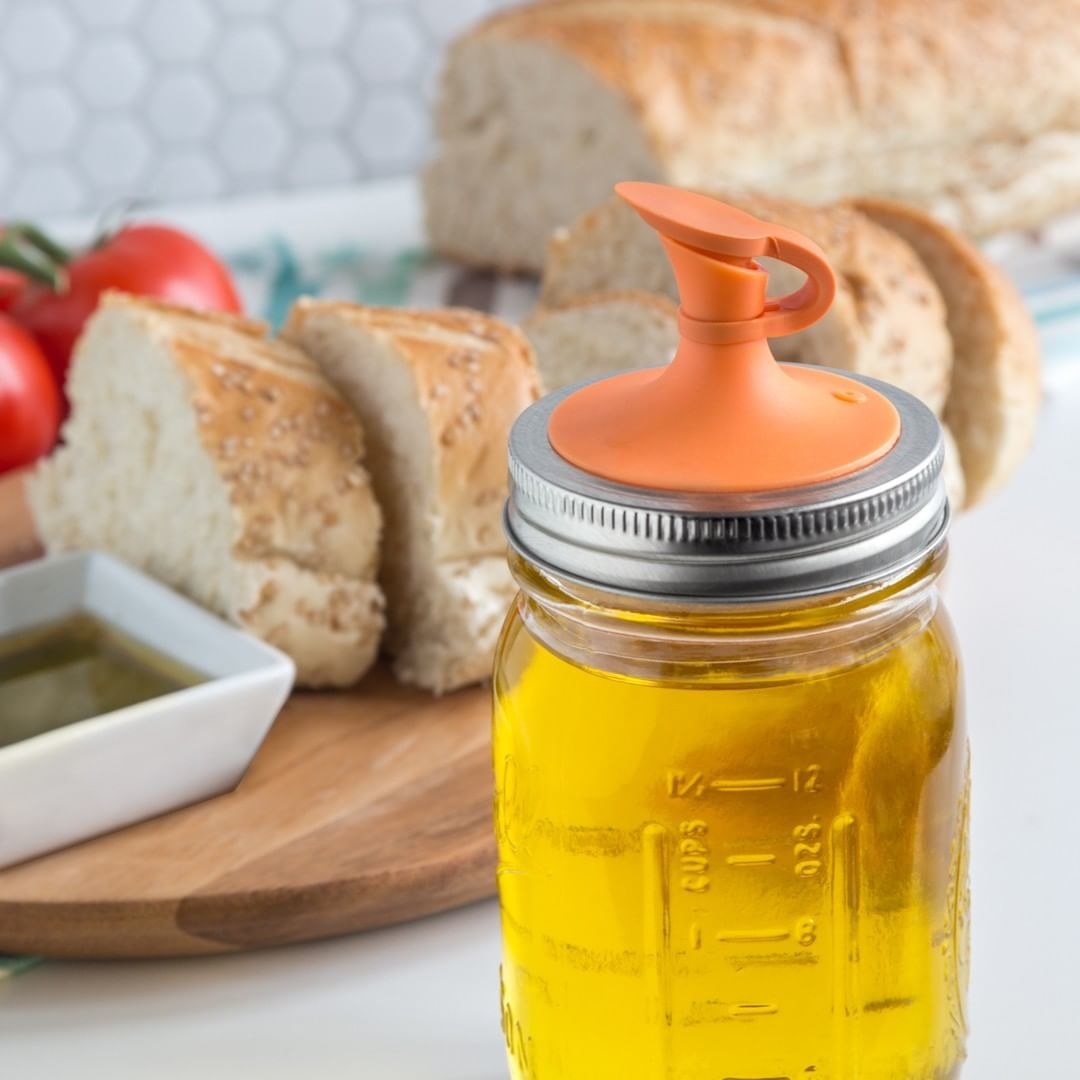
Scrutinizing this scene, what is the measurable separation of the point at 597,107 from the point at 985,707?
1.81m

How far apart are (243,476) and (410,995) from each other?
0.55m

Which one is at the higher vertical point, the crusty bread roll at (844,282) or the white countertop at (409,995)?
the crusty bread roll at (844,282)

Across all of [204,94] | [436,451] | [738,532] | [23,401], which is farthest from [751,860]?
[204,94]

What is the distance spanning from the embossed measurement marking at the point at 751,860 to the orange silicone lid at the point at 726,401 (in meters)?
0.23

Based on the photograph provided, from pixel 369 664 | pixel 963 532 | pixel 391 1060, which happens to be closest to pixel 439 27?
pixel 963 532

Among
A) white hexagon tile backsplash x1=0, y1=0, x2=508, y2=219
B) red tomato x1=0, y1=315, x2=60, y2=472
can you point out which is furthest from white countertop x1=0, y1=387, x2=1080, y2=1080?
white hexagon tile backsplash x1=0, y1=0, x2=508, y2=219

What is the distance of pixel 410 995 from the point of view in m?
1.31

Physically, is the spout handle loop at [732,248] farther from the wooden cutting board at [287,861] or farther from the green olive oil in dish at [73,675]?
the green olive oil in dish at [73,675]

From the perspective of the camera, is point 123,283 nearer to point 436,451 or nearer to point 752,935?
point 436,451

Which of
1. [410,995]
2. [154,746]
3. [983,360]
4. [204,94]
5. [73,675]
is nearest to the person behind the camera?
[410,995]

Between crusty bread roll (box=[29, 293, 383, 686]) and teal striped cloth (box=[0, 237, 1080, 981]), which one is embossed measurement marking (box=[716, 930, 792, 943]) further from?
teal striped cloth (box=[0, 237, 1080, 981])

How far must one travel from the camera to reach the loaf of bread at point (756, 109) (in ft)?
10.3

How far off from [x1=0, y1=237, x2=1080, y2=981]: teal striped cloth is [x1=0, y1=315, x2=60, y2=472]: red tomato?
1.87ft

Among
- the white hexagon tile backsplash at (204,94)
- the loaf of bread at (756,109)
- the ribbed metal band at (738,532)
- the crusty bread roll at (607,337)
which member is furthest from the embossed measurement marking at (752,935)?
the white hexagon tile backsplash at (204,94)
